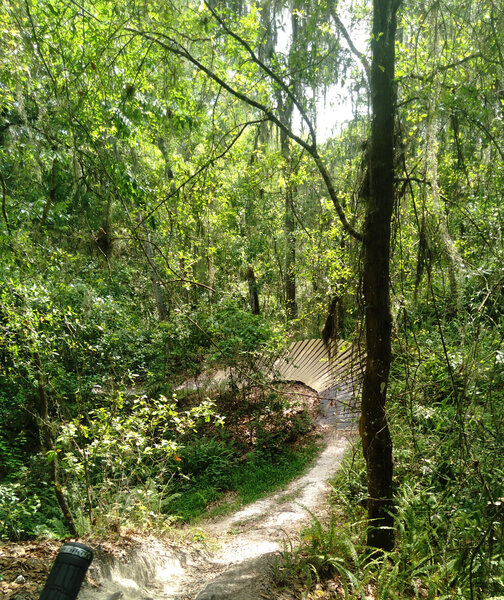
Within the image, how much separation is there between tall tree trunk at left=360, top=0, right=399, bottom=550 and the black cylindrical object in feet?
7.95

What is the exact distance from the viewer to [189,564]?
3764 mm

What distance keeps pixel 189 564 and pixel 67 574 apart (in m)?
3.43

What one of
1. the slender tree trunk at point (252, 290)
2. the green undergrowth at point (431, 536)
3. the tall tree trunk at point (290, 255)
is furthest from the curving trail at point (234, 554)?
the tall tree trunk at point (290, 255)

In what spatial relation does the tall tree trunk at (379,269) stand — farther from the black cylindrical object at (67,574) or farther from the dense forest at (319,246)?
the black cylindrical object at (67,574)

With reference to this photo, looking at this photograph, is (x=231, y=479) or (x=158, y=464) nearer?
(x=158, y=464)

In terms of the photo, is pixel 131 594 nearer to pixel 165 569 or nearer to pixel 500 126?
pixel 165 569

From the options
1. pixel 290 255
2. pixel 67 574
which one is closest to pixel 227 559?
pixel 67 574

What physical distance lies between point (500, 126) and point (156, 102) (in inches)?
146

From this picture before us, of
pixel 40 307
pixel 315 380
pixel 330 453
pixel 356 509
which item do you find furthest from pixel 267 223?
pixel 356 509

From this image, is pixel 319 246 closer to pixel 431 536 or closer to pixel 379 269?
pixel 379 269

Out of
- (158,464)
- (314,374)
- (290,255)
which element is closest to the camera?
(158,464)

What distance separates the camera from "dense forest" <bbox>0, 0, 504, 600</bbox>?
2.68m

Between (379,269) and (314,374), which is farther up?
(379,269)

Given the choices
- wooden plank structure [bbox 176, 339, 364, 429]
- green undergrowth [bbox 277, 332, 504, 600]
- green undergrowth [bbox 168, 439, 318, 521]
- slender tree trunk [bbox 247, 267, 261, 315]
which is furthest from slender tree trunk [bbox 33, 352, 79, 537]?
slender tree trunk [bbox 247, 267, 261, 315]
